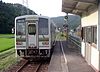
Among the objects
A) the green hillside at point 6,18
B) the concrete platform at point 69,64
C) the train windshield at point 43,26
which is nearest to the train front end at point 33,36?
the train windshield at point 43,26

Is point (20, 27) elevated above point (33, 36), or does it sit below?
above

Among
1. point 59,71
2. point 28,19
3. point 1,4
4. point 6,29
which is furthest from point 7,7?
point 59,71

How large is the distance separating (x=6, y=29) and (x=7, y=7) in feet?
37.4

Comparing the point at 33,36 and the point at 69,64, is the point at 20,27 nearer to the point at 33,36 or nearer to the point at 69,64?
the point at 33,36

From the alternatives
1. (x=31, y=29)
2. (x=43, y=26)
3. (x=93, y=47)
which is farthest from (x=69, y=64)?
(x=31, y=29)

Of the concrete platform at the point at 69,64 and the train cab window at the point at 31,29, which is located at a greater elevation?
the train cab window at the point at 31,29

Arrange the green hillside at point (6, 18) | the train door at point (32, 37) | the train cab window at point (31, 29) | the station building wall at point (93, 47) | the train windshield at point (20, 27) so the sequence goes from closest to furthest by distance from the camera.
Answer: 1. the station building wall at point (93, 47)
2. the train door at point (32, 37)
3. the train cab window at point (31, 29)
4. the train windshield at point (20, 27)
5. the green hillside at point (6, 18)

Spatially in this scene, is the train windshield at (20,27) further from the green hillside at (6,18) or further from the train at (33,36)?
the green hillside at (6,18)

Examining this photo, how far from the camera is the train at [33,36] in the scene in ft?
68.5

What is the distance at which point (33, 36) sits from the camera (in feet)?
68.5

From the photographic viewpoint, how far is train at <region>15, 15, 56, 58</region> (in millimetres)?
20891

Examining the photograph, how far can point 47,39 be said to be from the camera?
2092 centimetres

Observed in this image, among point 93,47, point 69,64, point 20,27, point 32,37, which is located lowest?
point 69,64

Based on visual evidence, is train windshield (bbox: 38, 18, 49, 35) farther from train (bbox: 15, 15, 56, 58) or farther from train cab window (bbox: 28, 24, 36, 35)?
train cab window (bbox: 28, 24, 36, 35)
